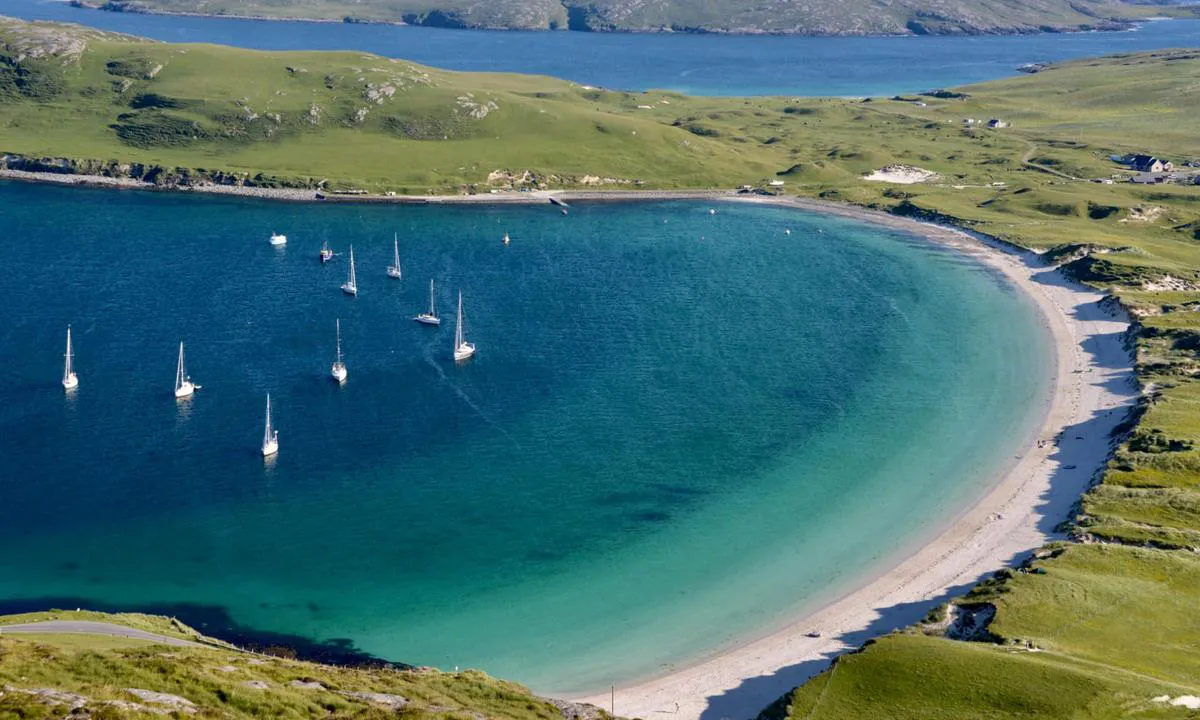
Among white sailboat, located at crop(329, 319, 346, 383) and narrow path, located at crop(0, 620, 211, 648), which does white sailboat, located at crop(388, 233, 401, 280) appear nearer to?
white sailboat, located at crop(329, 319, 346, 383)

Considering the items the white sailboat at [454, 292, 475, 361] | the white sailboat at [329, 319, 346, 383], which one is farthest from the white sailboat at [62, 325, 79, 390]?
the white sailboat at [454, 292, 475, 361]

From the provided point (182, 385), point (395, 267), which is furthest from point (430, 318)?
point (182, 385)

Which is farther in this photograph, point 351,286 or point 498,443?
point 351,286

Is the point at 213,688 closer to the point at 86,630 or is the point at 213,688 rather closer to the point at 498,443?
the point at 86,630

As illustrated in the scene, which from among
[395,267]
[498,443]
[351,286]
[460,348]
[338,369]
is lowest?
[498,443]

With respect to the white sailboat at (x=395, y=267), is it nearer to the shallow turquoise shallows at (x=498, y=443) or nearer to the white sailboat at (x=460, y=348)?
the shallow turquoise shallows at (x=498, y=443)

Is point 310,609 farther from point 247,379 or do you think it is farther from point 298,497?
point 247,379
